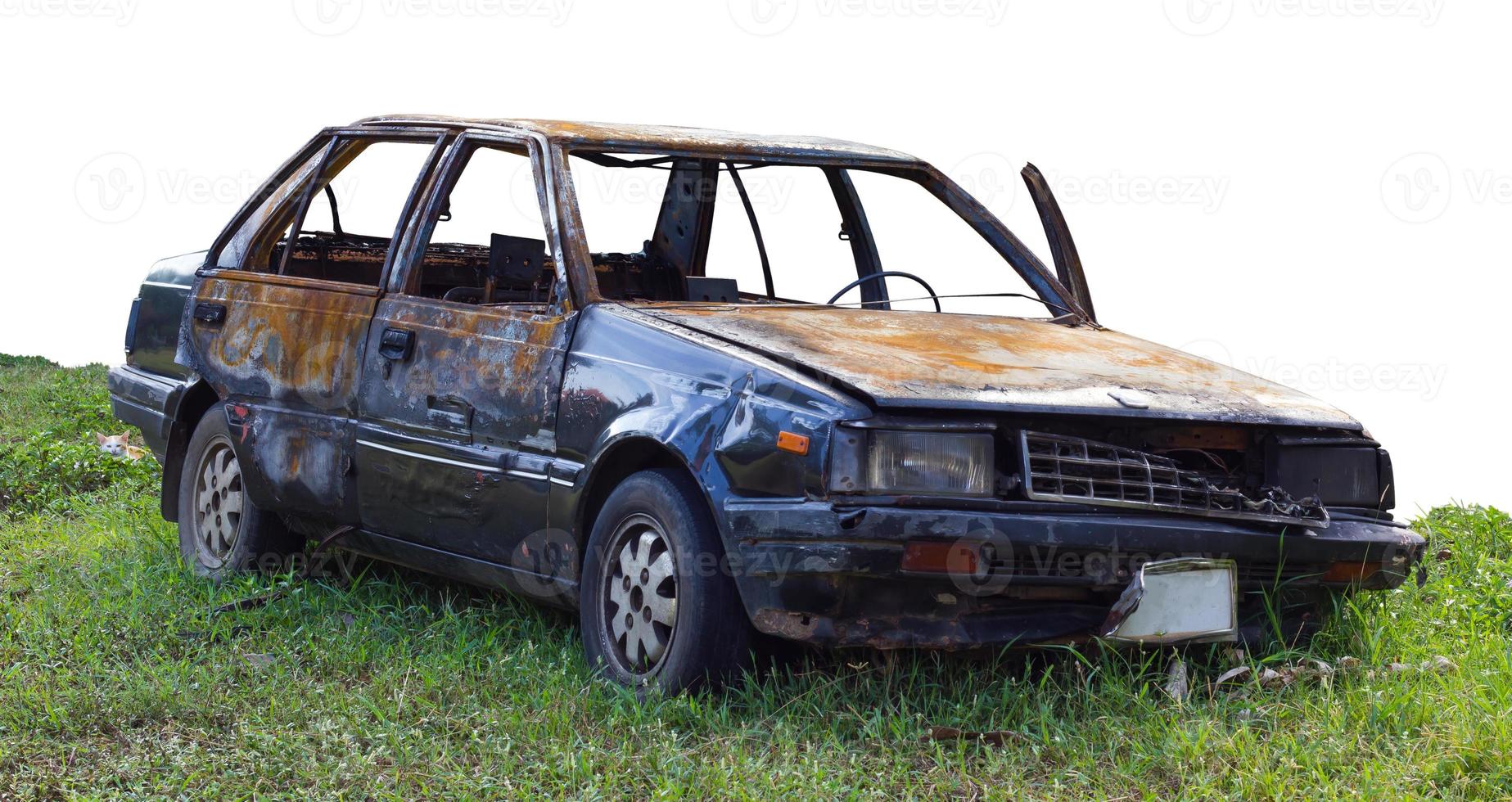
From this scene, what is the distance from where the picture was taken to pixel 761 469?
4559 mm

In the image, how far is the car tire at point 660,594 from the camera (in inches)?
184

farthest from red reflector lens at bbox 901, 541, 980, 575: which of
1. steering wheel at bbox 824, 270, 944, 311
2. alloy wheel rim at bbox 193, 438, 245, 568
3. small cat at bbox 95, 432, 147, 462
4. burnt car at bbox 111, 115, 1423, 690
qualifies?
small cat at bbox 95, 432, 147, 462

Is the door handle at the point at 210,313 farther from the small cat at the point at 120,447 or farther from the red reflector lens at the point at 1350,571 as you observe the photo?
the red reflector lens at the point at 1350,571

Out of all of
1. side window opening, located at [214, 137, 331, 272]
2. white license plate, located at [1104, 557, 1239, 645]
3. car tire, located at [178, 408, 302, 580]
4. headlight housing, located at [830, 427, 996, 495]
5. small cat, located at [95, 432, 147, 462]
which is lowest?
small cat, located at [95, 432, 147, 462]

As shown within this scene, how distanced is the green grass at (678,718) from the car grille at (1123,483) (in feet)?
1.53

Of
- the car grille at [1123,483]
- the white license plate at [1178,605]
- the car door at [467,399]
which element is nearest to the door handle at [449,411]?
the car door at [467,399]

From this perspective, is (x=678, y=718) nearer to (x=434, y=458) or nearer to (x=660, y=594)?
(x=660, y=594)

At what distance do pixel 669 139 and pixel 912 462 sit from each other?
1.90m

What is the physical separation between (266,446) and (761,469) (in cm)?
257

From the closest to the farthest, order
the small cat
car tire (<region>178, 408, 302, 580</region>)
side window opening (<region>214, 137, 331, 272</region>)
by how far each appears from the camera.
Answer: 1. car tire (<region>178, 408, 302, 580</region>)
2. side window opening (<region>214, 137, 331, 272</region>)
3. the small cat

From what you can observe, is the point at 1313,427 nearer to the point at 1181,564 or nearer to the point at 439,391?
the point at 1181,564

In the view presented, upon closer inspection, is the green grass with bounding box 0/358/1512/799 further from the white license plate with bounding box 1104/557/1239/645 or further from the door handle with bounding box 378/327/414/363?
the door handle with bounding box 378/327/414/363

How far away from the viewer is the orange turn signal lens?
4457 mm

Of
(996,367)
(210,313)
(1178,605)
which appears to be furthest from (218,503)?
(1178,605)
